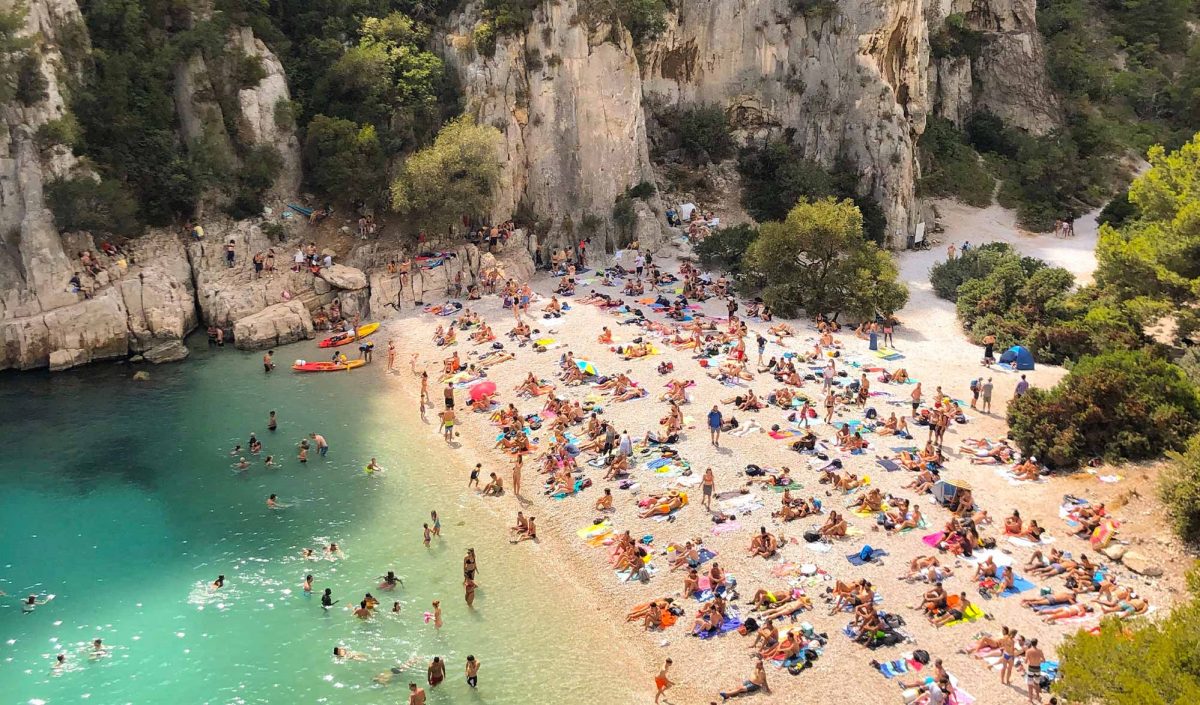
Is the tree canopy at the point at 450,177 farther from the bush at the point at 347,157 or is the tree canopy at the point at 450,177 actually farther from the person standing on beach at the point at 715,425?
the person standing on beach at the point at 715,425

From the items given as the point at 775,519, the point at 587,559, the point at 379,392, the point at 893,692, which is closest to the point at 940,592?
the point at 893,692

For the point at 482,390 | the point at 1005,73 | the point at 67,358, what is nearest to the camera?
the point at 482,390

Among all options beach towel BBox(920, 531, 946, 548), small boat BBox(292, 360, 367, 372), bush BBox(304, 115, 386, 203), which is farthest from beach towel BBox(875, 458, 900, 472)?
bush BBox(304, 115, 386, 203)

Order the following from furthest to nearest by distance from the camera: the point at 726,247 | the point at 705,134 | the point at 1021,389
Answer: the point at 705,134, the point at 726,247, the point at 1021,389

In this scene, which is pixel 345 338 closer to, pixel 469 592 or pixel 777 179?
pixel 469 592

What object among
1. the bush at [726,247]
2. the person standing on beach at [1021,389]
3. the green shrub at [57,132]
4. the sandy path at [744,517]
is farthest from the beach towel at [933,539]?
the green shrub at [57,132]

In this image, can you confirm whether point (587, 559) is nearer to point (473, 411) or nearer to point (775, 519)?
point (775, 519)

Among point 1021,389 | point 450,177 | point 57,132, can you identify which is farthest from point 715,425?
point 57,132
